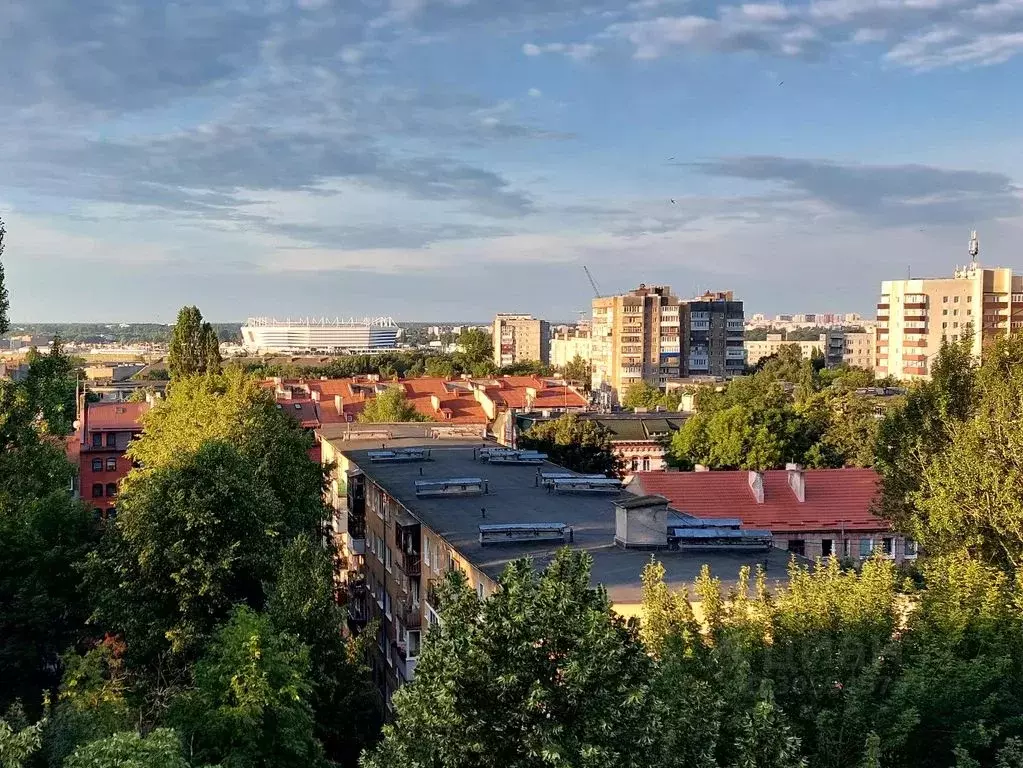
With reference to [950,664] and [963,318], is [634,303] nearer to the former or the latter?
[963,318]

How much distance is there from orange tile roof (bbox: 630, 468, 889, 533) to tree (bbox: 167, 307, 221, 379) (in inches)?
947

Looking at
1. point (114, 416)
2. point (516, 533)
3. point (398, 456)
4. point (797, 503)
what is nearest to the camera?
point (516, 533)

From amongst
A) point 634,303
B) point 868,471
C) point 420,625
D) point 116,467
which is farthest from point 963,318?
point 420,625

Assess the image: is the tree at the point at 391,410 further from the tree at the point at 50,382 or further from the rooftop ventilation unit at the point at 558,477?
the tree at the point at 50,382

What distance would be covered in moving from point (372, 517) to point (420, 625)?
27.2ft

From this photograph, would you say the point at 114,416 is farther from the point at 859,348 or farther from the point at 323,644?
the point at 859,348

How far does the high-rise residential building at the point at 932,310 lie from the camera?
419 ft

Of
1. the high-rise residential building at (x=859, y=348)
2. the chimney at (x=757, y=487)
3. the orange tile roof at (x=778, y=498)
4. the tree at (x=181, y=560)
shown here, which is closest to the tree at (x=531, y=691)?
the tree at (x=181, y=560)

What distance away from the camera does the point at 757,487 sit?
39.6 m

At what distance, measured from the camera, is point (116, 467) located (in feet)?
211

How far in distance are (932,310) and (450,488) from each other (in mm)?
119489

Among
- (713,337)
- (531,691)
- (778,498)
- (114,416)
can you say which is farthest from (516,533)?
(713,337)

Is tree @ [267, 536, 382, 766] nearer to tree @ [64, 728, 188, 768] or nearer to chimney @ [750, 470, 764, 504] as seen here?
tree @ [64, 728, 188, 768]

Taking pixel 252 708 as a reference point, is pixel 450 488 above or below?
above
